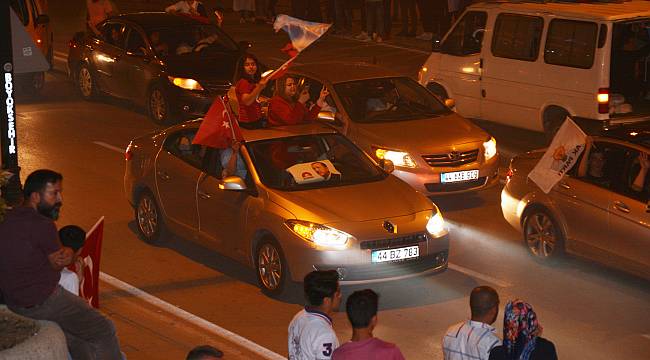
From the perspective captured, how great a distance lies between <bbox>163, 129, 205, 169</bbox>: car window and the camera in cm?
1341

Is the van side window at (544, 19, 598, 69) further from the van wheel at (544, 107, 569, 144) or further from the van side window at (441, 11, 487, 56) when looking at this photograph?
the van side window at (441, 11, 487, 56)

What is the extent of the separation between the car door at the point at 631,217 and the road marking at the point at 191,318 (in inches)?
138

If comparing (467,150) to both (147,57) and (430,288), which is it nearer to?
(430,288)

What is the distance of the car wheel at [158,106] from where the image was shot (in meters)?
20.5

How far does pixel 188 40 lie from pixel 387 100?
246 inches

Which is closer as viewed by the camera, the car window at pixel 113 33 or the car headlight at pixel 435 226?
the car headlight at pixel 435 226

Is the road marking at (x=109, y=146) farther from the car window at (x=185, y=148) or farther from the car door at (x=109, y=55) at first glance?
the car window at (x=185, y=148)

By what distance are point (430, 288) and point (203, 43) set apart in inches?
391

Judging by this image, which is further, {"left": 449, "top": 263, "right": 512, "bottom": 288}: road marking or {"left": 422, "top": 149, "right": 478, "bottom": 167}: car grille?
{"left": 422, "top": 149, "right": 478, "bottom": 167}: car grille

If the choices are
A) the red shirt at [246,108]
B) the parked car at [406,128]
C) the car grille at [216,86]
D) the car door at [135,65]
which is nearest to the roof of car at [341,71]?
the parked car at [406,128]

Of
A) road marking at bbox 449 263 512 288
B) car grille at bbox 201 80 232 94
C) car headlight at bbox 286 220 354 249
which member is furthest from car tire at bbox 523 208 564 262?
car grille at bbox 201 80 232 94

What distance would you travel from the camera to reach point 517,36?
1866 cm

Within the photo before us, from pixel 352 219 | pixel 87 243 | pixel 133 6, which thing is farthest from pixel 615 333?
pixel 133 6

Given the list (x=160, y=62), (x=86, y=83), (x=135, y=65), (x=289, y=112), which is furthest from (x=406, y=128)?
(x=86, y=83)
